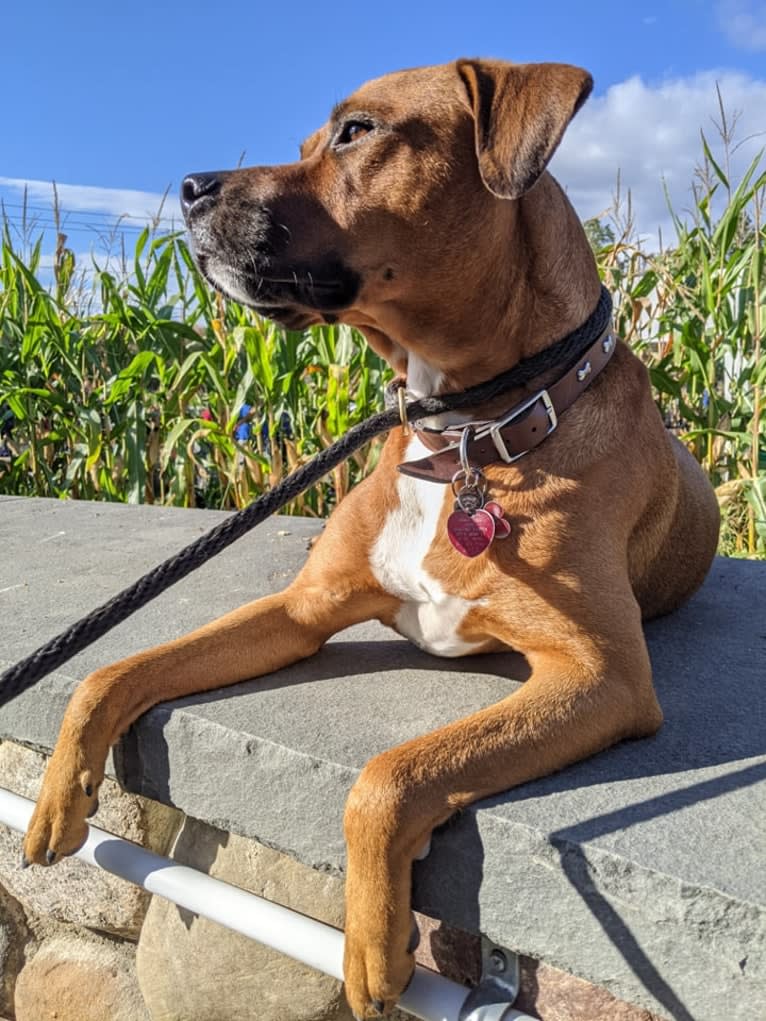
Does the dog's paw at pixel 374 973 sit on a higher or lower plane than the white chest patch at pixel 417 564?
lower

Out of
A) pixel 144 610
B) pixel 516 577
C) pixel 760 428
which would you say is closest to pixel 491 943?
pixel 516 577

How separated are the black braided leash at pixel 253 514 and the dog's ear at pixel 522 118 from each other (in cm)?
34

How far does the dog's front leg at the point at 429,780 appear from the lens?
1419mm

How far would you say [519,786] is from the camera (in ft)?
5.04

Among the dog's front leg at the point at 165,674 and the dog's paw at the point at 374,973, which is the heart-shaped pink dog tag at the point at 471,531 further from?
the dog's paw at the point at 374,973

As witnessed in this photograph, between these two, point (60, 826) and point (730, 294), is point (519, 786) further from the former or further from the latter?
point (730, 294)

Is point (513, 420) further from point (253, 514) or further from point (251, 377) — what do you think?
point (251, 377)

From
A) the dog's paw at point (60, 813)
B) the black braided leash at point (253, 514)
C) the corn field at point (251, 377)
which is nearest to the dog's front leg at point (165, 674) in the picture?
the dog's paw at point (60, 813)

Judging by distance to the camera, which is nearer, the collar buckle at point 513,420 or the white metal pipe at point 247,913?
the white metal pipe at point 247,913

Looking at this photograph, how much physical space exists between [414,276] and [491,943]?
47.3 inches

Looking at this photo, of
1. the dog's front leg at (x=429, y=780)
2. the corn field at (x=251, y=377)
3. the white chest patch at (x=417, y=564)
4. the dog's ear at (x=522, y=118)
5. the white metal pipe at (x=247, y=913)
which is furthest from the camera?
the corn field at (x=251, y=377)

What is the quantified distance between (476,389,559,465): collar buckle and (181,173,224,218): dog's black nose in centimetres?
68

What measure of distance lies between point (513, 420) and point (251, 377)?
8.22 ft

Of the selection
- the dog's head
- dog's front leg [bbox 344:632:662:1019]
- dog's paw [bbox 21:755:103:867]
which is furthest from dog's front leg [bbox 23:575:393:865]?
the dog's head
